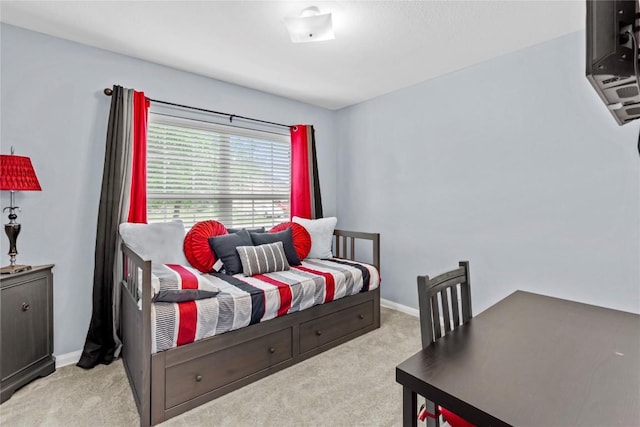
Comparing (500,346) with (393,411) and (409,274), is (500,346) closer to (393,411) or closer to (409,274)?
(393,411)

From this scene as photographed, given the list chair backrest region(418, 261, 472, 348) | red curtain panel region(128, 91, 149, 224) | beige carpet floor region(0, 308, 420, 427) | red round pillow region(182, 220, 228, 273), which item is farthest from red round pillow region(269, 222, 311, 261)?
chair backrest region(418, 261, 472, 348)

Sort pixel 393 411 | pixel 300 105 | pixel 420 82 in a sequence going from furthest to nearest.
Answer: pixel 300 105 < pixel 420 82 < pixel 393 411

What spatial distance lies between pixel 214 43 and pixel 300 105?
153cm

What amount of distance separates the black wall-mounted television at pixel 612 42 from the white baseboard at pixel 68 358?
3.23 metres

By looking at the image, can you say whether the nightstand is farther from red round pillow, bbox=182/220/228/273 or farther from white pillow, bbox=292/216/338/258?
white pillow, bbox=292/216/338/258

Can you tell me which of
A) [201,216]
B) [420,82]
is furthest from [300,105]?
[201,216]

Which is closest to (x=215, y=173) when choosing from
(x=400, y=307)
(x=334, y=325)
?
(x=334, y=325)

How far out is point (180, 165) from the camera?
295cm

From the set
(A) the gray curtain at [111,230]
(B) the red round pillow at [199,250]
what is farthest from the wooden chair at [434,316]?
(A) the gray curtain at [111,230]

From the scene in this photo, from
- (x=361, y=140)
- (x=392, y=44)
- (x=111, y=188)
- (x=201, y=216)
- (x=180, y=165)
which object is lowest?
(x=201, y=216)

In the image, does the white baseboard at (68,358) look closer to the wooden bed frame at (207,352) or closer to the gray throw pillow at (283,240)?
the wooden bed frame at (207,352)

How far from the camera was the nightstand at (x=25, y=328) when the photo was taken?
6.21ft

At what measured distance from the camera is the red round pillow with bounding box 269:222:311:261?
3.18m

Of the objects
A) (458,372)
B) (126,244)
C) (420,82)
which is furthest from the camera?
(420,82)
